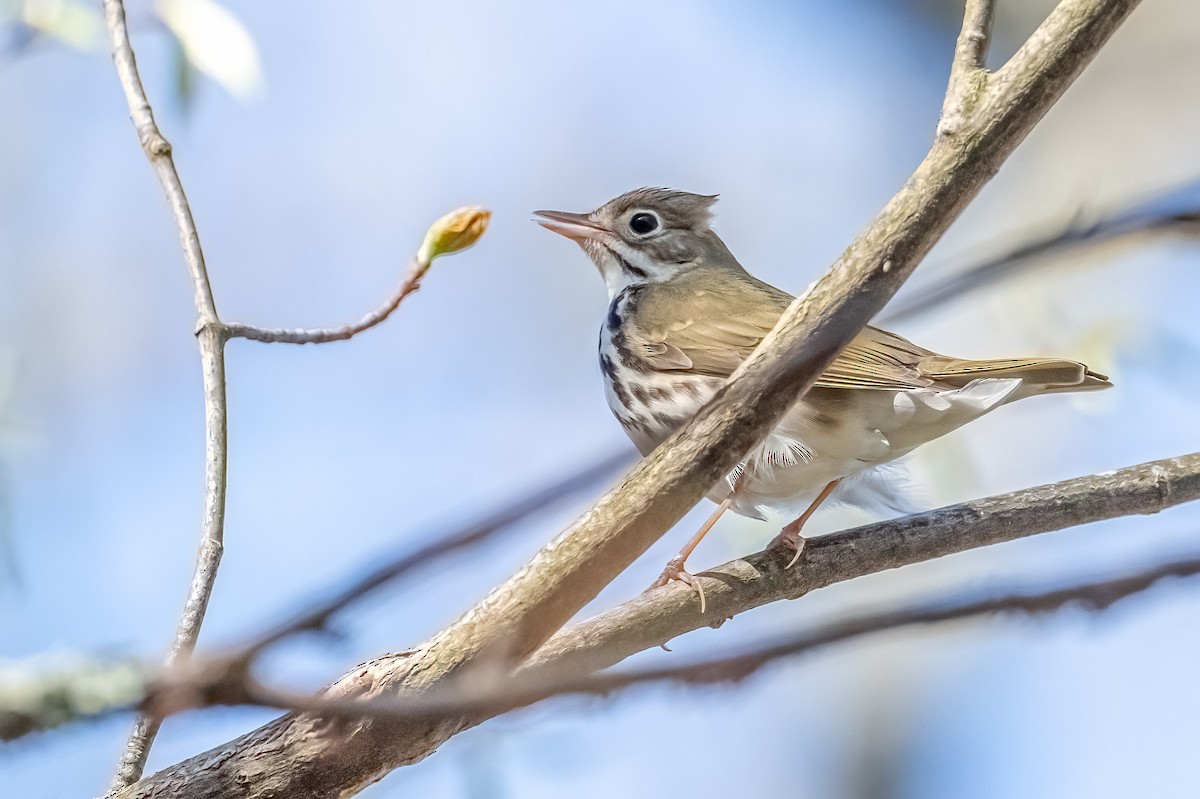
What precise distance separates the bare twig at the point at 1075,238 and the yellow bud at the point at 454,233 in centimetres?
117

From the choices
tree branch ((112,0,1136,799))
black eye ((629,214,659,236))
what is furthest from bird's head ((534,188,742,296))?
tree branch ((112,0,1136,799))

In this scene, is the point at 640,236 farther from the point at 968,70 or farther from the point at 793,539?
the point at 968,70

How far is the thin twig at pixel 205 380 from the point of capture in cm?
164

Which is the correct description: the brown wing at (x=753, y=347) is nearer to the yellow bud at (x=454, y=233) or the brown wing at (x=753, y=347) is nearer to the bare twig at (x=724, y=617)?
the bare twig at (x=724, y=617)

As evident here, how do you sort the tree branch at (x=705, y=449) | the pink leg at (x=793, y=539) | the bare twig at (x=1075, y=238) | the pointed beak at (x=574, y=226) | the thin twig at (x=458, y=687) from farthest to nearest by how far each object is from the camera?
the pointed beak at (x=574, y=226), the pink leg at (x=793, y=539), the tree branch at (x=705, y=449), the bare twig at (x=1075, y=238), the thin twig at (x=458, y=687)

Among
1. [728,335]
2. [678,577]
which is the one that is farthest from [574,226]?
[678,577]

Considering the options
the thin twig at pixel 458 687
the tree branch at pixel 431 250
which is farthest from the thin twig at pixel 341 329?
the thin twig at pixel 458 687

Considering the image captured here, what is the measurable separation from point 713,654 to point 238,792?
104 cm

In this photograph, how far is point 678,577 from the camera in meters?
2.23

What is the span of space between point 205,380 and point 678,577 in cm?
95

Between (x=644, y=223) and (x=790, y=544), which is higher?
(x=644, y=223)

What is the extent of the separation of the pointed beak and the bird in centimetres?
35

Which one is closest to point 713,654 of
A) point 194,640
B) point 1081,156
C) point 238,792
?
point 238,792

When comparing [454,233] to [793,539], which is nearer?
[454,233]
